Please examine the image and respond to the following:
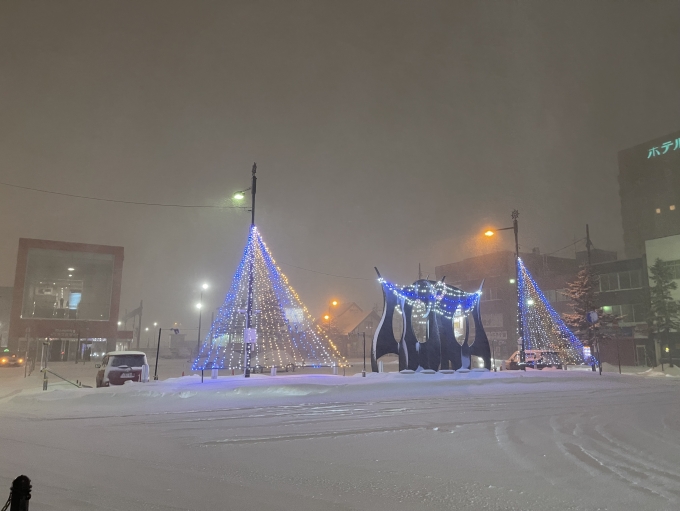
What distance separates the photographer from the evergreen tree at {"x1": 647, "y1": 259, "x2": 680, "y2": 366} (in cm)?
4450

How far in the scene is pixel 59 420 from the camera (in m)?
11.5

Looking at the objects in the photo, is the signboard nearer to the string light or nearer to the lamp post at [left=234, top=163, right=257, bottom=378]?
the string light

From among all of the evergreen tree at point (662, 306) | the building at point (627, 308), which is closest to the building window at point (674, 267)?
the evergreen tree at point (662, 306)

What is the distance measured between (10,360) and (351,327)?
5273 centimetres

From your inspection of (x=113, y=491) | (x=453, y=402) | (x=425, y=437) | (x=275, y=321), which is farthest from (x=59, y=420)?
(x=275, y=321)

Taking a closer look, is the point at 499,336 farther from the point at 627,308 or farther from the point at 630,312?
the point at 630,312

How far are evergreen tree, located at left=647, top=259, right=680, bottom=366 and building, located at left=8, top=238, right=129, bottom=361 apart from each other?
54.7m

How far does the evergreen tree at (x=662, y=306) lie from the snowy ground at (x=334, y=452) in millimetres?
34812

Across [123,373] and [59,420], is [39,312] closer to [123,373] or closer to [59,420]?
[123,373]

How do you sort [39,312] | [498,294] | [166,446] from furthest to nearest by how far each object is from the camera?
[498,294], [39,312], [166,446]

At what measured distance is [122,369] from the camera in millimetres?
19078

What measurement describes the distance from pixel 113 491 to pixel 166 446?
105 inches

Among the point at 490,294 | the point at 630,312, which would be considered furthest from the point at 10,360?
the point at 630,312

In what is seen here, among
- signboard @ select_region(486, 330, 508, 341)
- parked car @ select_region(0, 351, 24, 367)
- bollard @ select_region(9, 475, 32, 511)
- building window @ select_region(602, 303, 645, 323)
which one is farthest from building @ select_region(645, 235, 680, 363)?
parked car @ select_region(0, 351, 24, 367)
